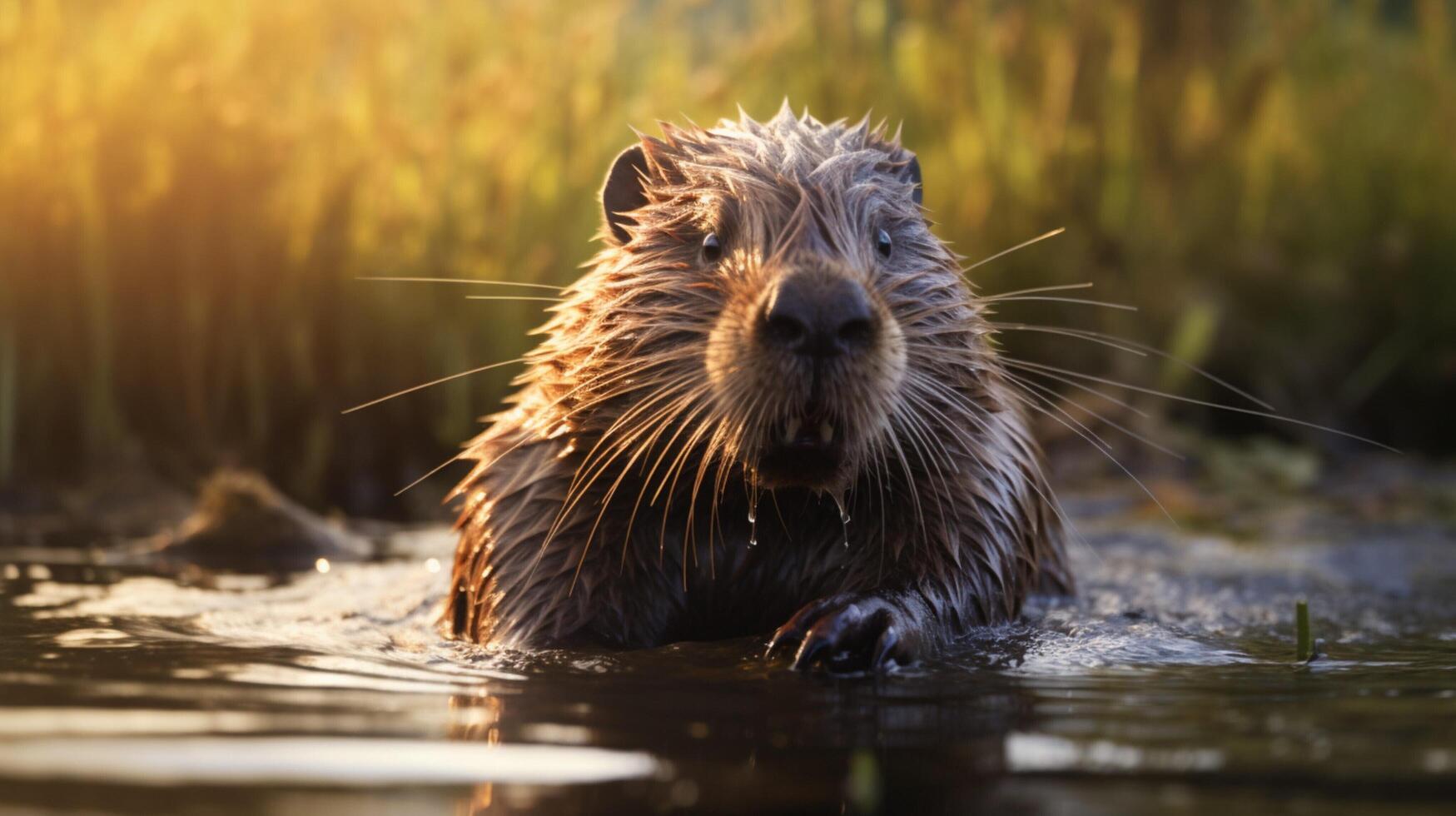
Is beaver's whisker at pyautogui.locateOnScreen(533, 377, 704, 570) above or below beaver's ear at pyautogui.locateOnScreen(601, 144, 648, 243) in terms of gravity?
below

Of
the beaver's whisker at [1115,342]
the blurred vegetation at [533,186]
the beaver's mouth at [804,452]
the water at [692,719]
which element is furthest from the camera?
the blurred vegetation at [533,186]

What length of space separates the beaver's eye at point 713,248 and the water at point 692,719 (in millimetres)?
721

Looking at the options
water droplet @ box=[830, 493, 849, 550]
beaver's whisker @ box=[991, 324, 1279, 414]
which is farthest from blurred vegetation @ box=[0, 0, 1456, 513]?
water droplet @ box=[830, 493, 849, 550]

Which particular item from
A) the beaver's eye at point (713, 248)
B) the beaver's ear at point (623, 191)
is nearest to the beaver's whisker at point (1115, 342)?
the beaver's eye at point (713, 248)

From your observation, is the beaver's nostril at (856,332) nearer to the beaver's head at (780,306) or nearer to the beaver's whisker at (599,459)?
the beaver's head at (780,306)

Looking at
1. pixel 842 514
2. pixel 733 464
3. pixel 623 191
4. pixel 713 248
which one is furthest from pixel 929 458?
pixel 623 191

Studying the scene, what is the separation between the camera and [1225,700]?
2.51m

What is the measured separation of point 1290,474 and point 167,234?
4.14 metres

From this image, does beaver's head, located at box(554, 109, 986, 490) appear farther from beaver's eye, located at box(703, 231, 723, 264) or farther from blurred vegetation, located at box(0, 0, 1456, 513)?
blurred vegetation, located at box(0, 0, 1456, 513)

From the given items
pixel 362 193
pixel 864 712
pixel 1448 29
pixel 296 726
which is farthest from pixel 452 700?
pixel 1448 29

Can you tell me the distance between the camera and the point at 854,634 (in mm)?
2855

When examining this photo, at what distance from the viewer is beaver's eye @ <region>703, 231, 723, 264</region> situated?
320 cm

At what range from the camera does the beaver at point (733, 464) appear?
304 cm

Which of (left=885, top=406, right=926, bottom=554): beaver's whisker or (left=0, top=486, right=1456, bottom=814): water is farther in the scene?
(left=885, top=406, right=926, bottom=554): beaver's whisker
